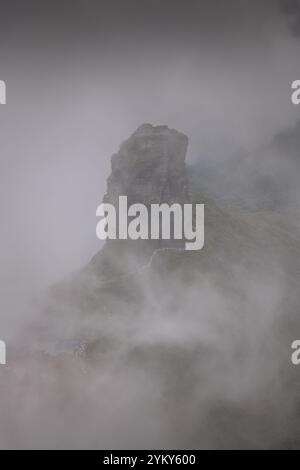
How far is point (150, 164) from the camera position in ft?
548

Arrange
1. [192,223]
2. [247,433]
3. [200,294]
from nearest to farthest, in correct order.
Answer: [247,433] → [200,294] → [192,223]

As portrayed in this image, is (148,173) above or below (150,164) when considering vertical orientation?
below

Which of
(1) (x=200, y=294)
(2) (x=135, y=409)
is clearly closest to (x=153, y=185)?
(1) (x=200, y=294)

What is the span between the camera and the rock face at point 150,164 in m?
166

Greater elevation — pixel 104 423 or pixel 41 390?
pixel 41 390

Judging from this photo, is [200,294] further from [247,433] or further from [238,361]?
[247,433]

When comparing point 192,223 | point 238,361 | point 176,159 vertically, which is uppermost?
point 176,159

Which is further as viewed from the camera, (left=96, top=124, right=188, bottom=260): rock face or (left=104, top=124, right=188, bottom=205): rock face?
(left=104, top=124, right=188, bottom=205): rock face

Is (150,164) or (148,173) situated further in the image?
(148,173)

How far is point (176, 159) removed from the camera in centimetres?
16988

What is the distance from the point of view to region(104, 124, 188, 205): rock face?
165875mm

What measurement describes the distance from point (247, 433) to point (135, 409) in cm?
2895

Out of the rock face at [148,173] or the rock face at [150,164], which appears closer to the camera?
the rock face at [148,173]
